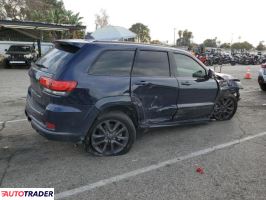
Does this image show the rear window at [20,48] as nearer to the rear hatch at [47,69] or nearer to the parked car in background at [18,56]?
the parked car in background at [18,56]

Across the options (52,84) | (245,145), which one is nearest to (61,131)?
(52,84)

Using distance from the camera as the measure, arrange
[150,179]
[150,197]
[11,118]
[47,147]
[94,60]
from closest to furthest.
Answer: [150,197] < [150,179] < [94,60] < [47,147] < [11,118]

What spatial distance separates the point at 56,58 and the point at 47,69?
22 centimetres

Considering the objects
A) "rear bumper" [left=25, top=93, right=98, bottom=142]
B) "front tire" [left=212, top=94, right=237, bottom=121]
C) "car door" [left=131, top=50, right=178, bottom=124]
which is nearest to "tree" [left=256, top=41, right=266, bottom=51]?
"front tire" [left=212, top=94, right=237, bottom=121]

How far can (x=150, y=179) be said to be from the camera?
3.84 m

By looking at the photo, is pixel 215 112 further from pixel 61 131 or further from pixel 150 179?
pixel 61 131

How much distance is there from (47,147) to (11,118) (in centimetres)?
219

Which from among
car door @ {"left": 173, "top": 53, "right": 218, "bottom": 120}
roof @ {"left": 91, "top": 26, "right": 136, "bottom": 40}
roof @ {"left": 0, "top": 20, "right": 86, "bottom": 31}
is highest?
roof @ {"left": 91, "top": 26, "right": 136, "bottom": 40}

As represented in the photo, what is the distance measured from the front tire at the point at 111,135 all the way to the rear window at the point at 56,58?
3.21 feet

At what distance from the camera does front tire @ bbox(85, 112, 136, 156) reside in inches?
173

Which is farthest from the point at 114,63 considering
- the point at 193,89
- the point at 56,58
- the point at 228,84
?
the point at 228,84

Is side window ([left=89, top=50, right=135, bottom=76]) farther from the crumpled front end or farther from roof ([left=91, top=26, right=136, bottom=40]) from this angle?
roof ([left=91, top=26, right=136, bottom=40])

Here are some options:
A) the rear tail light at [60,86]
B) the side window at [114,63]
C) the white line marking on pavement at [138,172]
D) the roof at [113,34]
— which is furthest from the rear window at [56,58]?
the roof at [113,34]

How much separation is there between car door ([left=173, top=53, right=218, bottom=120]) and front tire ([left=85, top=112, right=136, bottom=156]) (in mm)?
1162
